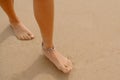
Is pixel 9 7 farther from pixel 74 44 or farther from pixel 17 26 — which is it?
pixel 74 44

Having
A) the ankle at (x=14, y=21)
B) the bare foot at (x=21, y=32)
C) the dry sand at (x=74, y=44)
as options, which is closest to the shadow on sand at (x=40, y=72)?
the dry sand at (x=74, y=44)

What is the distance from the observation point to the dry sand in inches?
51.2

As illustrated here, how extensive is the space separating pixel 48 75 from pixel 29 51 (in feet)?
0.68

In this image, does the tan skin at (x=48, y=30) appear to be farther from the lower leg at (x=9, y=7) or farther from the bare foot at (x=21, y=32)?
the lower leg at (x=9, y=7)

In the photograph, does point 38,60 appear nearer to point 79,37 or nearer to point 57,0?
point 79,37

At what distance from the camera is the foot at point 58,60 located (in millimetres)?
1283

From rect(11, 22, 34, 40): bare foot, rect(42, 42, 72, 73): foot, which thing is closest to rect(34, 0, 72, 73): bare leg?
rect(42, 42, 72, 73): foot

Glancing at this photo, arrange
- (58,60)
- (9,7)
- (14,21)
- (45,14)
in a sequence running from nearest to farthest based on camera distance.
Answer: (45,14)
(58,60)
(9,7)
(14,21)

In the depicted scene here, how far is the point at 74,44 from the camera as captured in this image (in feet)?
4.72

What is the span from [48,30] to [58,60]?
0.21 m

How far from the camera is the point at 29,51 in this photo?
4.65 ft

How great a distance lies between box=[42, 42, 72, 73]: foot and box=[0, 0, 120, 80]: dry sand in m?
0.03

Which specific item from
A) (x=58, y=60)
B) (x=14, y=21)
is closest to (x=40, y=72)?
(x=58, y=60)

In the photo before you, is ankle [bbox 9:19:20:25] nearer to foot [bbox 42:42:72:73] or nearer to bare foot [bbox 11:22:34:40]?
bare foot [bbox 11:22:34:40]
